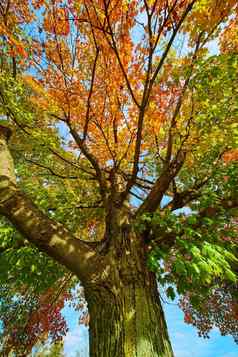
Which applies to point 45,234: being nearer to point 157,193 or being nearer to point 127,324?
point 127,324

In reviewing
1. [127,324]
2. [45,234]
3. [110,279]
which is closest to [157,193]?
[110,279]

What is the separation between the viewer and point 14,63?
507 centimetres

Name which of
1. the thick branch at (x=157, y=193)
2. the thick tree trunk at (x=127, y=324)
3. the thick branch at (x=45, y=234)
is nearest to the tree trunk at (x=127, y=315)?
the thick tree trunk at (x=127, y=324)

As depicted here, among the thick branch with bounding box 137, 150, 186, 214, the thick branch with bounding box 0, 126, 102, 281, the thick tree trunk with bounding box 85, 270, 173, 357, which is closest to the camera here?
the thick tree trunk with bounding box 85, 270, 173, 357

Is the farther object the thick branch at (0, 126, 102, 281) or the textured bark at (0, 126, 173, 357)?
the thick branch at (0, 126, 102, 281)

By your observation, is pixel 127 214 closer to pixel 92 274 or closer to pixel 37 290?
pixel 92 274

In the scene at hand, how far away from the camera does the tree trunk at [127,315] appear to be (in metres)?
2.53

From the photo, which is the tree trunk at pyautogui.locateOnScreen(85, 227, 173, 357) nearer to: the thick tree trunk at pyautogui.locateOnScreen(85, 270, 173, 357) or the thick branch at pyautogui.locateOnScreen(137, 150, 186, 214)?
the thick tree trunk at pyautogui.locateOnScreen(85, 270, 173, 357)

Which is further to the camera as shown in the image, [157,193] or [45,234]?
[157,193]

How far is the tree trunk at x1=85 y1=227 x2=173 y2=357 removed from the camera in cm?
253

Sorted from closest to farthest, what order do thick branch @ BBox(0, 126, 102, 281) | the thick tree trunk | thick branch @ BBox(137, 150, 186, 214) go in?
the thick tree trunk → thick branch @ BBox(0, 126, 102, 281) → thick branch @ BBox(137, 150, 186, 214)

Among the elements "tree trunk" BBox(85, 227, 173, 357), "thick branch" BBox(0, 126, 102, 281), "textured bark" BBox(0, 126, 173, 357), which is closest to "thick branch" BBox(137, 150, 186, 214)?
"textured bark" BBox(0, 126, 173, 357)

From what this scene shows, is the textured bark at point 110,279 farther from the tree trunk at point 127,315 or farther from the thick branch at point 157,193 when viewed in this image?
the thick branch at point 157,193

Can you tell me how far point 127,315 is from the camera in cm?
273
